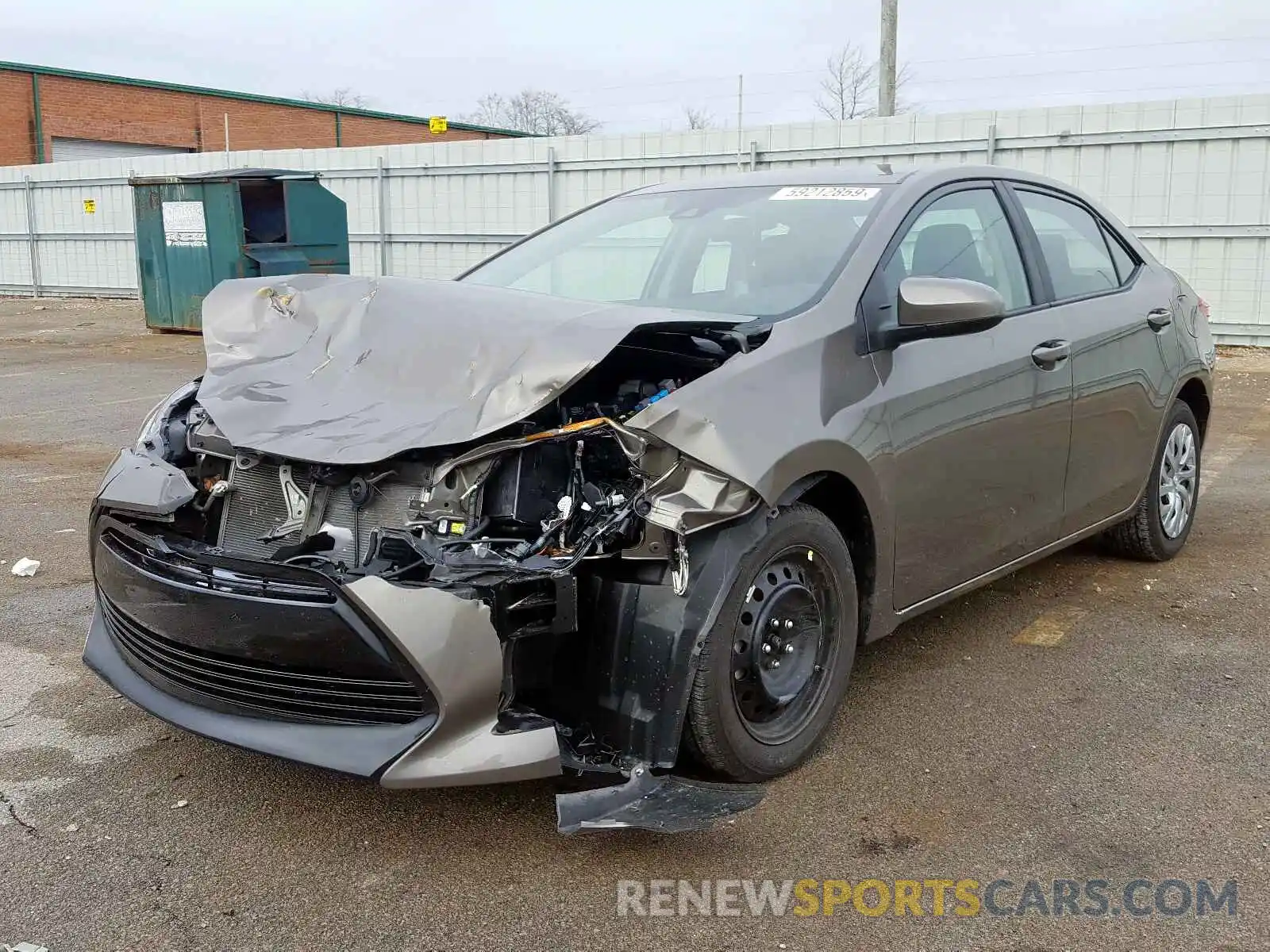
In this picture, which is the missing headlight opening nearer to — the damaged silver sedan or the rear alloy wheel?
the damaged silver sedan

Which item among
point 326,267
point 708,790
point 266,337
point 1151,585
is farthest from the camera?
point 326,267

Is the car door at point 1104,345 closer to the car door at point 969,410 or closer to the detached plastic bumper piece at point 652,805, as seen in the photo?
the car door at point 969,410

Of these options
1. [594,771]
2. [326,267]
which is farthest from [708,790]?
[326,267]

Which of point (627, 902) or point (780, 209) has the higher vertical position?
point (780, 209)

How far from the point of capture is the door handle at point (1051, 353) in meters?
4.14

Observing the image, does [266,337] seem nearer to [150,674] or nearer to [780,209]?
[150,674]

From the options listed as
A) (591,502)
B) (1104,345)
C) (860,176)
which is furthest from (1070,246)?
(591,502)

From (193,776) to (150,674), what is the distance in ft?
1.18

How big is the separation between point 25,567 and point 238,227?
10.5 metres

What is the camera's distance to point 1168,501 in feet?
17.8

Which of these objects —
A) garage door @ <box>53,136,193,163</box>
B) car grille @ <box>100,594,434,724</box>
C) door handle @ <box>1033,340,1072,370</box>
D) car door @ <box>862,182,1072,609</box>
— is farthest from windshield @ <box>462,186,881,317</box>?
garage door @ <box>53,136,193,163</box>

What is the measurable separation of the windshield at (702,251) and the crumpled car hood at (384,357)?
320 mm

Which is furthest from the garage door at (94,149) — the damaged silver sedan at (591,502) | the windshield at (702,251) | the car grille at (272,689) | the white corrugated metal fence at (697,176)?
the car grille at (272,689)

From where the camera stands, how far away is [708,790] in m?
2.94
